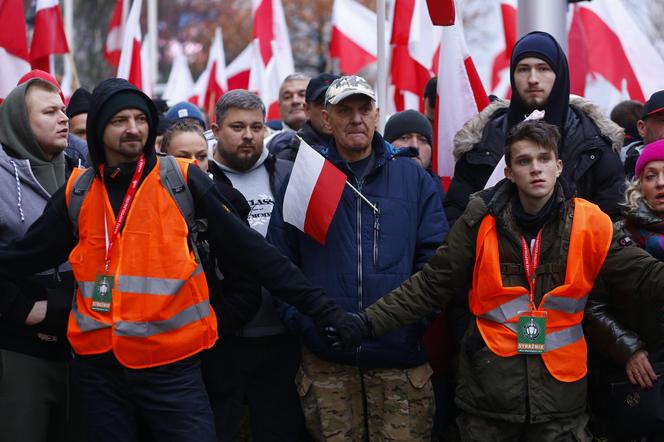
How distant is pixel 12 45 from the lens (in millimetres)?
7719

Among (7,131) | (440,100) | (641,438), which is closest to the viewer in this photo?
(641,438)

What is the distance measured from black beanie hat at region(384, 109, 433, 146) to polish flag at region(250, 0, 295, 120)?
3.80 meters

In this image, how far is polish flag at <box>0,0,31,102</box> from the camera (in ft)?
25.0

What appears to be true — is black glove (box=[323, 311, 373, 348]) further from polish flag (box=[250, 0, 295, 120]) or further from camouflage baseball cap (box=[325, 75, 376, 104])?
polish flag (box=[250, 0, 295, 120])

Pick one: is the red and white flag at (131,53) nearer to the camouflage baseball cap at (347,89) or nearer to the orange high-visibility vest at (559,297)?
the camouflage baseball cap at (347,89)

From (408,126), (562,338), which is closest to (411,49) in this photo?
(408,126)

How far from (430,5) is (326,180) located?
1.86 metres

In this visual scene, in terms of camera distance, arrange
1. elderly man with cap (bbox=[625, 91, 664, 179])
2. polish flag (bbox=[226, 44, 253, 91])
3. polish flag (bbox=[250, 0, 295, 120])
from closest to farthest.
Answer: elderly man with cap (bbox=[625, 91, 664, 179]), polish flag (bbox=[250, 0, 295, 120]), polish flag (bbox=[226, 44, 253, 91])

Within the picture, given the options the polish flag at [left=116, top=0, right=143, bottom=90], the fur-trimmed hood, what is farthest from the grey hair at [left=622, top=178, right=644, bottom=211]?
the polish flag at [left=116, top=0, right=143, bottom=90]

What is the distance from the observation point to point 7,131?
4.99 metres

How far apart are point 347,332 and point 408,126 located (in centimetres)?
246

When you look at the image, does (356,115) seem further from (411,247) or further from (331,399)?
(331,399)

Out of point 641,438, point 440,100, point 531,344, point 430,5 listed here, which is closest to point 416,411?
point 531,344

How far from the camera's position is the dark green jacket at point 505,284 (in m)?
4.38
